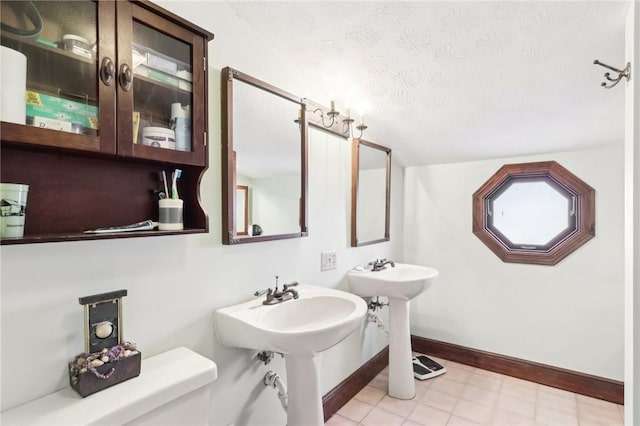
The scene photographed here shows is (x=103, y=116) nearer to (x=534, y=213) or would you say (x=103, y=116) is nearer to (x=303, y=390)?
(x=303, y=390)

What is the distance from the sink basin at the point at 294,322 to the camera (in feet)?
3.97

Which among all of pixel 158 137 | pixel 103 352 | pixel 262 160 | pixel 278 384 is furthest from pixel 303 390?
pixel 158 137

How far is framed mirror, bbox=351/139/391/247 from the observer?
2.33m

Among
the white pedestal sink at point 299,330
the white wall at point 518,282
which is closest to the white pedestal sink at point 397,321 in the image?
the white pedestal sink at point 299,330

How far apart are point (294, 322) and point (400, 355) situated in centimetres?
107

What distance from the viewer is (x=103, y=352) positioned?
3.18ft

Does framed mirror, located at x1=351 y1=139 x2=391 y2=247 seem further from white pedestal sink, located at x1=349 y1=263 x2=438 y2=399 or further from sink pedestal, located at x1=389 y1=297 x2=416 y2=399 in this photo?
sink pedestal, located at x1=389 y1=297 x2=416 y2=399

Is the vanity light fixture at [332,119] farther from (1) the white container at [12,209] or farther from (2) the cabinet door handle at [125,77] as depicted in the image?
(1) the white container at [12,209]

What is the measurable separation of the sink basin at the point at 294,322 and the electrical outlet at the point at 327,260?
0.88 ft

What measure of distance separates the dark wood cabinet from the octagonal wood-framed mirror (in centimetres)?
239

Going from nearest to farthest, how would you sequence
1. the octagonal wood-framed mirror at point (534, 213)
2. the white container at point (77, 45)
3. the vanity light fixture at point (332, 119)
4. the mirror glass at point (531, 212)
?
the white container at point (77, 45) < the vanity light fixture at point (332, 119) < the octagonal wood-framed mirror at point (534, 213) < the mirror glass at point (531, 212)

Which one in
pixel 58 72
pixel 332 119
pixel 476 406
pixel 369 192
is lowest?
pixel 476 406

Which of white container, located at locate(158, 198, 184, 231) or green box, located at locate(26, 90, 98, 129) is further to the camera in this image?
white container, located at locate(158, 198, 184, 231)

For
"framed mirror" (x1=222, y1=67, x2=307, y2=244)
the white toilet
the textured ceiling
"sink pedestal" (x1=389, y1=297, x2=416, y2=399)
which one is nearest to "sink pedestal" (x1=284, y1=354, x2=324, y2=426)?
the white toilet
